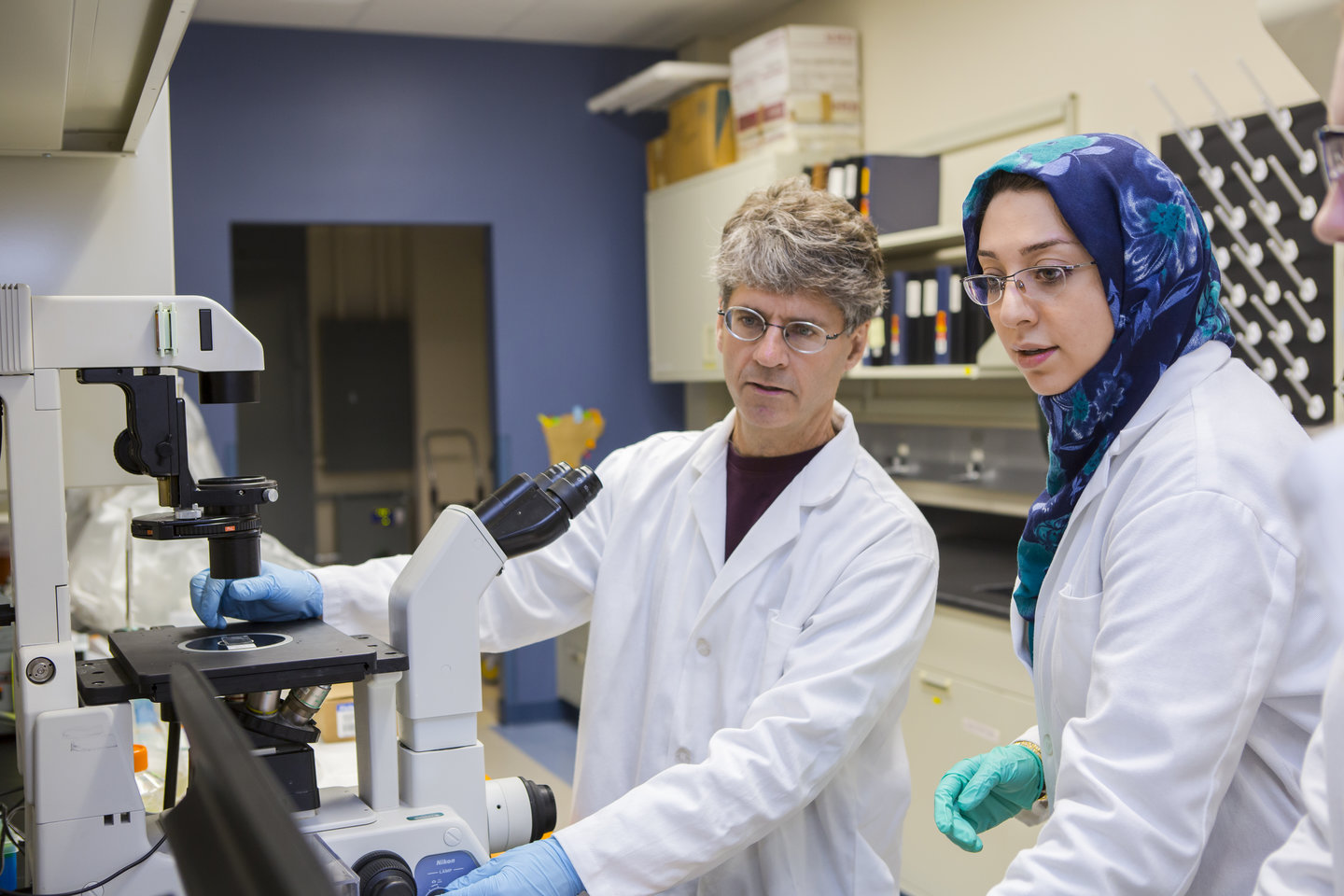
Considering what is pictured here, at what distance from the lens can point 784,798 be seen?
1182 millimetres

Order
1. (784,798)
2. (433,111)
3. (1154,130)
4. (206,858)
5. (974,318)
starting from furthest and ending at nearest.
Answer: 1. (433,111)
2. (974,318)
3. (1154,130)
4. (784,798)
5. (206,858)

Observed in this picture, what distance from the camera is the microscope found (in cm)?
97

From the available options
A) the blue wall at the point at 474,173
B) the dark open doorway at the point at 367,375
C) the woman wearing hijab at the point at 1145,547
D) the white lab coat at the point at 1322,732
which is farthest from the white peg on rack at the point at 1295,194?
the dark open doorway at the point at 367,375

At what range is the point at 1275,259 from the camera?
99.3 inches

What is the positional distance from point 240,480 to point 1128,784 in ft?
2.73

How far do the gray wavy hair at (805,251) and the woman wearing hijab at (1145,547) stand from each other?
0.22m

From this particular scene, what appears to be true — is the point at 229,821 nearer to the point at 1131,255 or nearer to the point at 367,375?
the point at 1131,255

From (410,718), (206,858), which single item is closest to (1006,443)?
(410,718)

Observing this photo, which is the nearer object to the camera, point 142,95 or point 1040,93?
point 142,95

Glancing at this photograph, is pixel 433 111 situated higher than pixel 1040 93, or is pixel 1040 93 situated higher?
pixel 433 111

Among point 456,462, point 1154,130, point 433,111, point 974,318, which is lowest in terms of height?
point 456,462

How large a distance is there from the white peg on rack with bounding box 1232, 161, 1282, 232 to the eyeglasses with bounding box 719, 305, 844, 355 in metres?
1.58

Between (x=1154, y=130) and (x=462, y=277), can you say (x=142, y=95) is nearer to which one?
(x=1154, y=130)

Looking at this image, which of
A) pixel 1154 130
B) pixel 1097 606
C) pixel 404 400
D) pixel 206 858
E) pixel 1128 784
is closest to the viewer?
pixel 206 858
